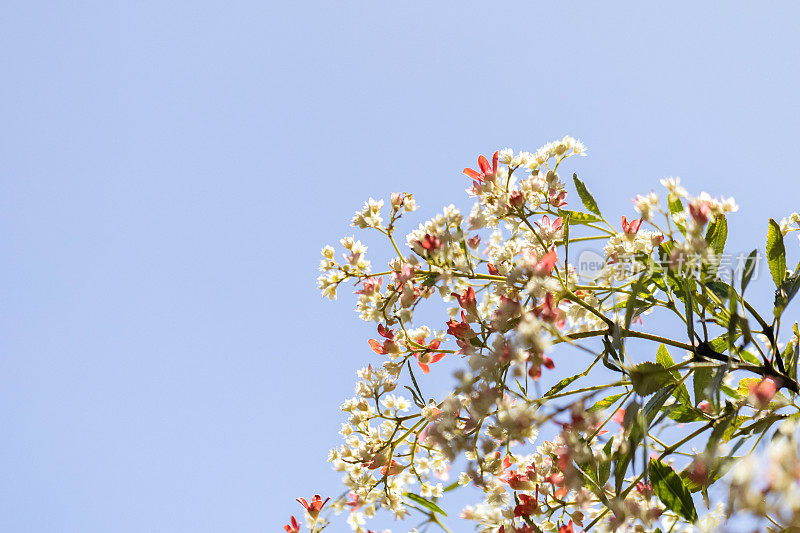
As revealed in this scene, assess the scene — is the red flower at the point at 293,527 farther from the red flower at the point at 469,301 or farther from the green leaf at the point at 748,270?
the green leaf at the point at 748,270

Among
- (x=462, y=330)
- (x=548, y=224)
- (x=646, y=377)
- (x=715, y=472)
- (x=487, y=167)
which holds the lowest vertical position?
(x=715, y=472)

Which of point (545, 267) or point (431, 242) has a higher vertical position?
point (431, 242)

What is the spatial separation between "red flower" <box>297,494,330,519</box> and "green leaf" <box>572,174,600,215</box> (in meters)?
0.68

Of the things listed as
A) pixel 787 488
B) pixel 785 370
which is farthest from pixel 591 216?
pixel 787 488

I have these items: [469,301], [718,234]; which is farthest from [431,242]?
[718,234]

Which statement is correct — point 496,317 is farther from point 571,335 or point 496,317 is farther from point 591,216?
point 591,216

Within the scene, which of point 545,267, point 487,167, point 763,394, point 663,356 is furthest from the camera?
A: point 487,167

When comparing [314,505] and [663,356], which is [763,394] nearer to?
[663,356]

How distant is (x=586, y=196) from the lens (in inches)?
46.1

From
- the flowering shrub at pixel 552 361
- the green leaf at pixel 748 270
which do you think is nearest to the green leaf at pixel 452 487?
the flowering shrub at pixel 552 361

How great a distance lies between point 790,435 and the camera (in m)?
0.49

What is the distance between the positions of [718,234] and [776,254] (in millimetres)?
128

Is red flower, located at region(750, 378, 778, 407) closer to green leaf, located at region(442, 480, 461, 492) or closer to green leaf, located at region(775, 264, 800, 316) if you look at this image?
green leaf, located at region(775, 264, 800, 316)

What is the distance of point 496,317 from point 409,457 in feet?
1.16
